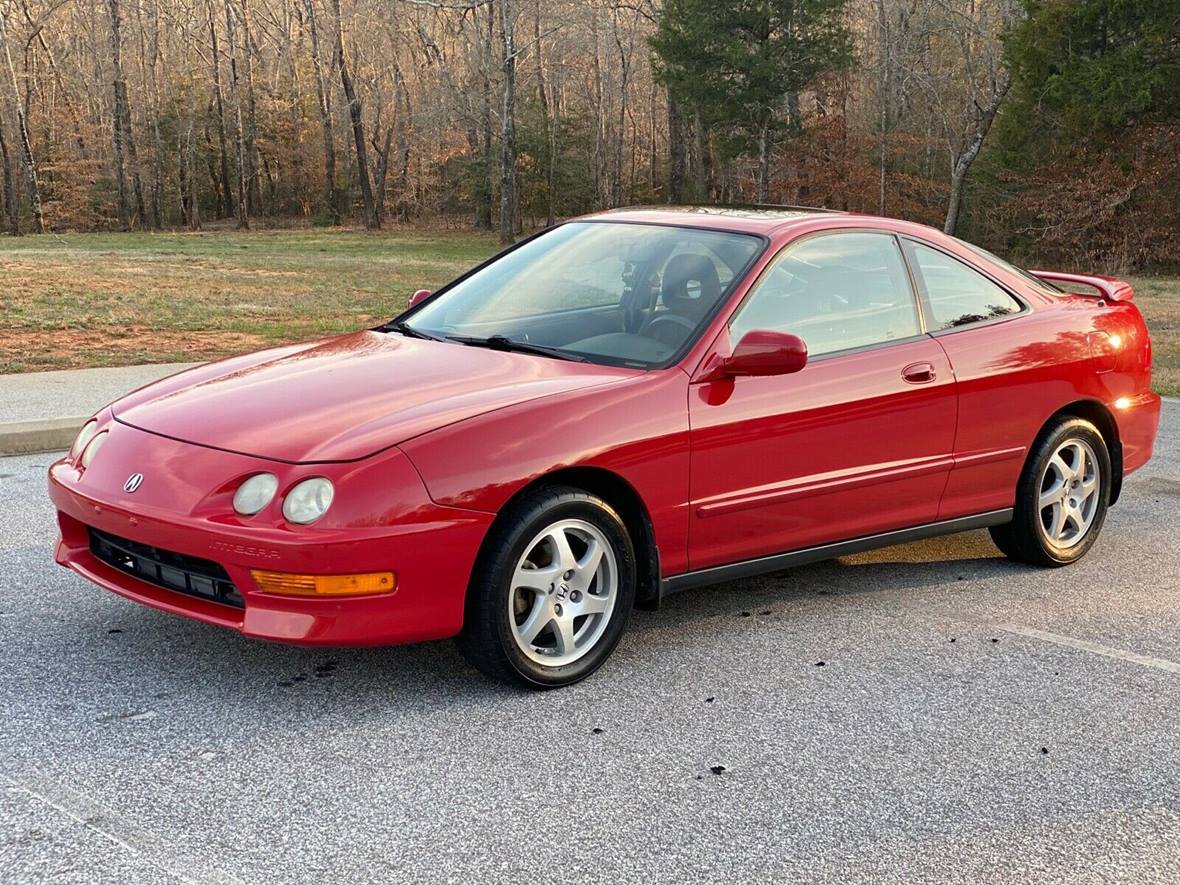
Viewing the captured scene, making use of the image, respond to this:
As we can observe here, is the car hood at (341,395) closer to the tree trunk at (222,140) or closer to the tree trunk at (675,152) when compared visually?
the tree trunk at (675,152)

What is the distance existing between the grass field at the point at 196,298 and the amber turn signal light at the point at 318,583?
8.97m

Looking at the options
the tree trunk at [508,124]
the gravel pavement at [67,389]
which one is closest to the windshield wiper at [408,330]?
the gravel pavement at [67,389]

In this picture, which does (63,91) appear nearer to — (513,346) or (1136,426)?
(513,346)

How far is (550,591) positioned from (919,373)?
1.88 meters

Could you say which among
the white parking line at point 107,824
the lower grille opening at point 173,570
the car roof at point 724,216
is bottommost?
the white parking line at point 107,824

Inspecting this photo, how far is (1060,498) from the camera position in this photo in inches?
227

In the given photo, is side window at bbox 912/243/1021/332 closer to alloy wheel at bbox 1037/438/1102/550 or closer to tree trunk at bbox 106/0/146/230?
alloy wheel at bbox 1037/438/1102/550

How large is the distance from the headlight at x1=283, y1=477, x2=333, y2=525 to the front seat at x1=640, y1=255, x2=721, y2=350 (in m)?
1.45

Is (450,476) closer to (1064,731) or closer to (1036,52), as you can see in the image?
(1064,731)

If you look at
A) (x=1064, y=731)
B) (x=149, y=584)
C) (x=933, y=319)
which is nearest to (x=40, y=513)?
(x=149, y=584)

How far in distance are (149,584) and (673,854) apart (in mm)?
1914

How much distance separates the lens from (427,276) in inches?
1137

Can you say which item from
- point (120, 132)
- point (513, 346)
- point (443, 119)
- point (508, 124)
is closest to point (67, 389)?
point (513, 346)

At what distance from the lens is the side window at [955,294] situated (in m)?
5.33
